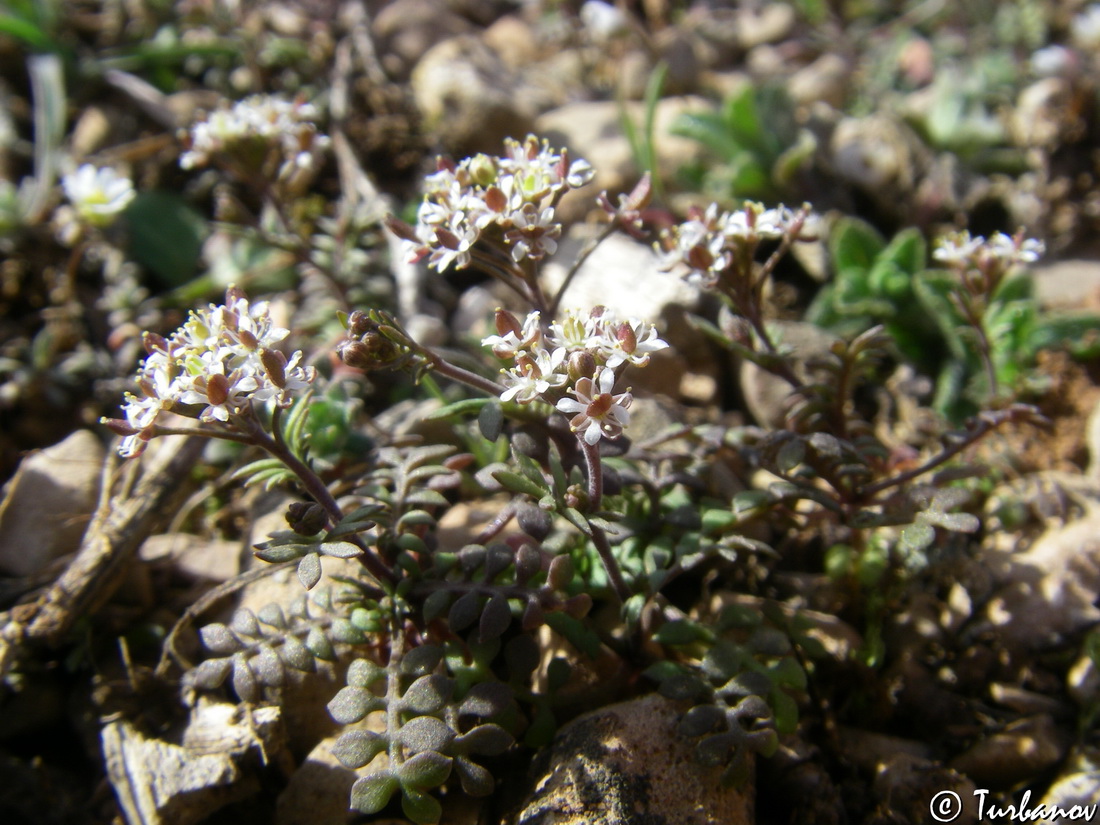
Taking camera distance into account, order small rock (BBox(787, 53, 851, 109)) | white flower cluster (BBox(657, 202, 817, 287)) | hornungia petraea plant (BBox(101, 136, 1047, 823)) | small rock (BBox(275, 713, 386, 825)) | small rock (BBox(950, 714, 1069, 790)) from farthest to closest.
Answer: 1. small rock (BBox(787, 53, 851, 109))
2. white flower cluster (BBox(657, 202, 817, 287))
3. small rock (BBox(950, 714, 1069, 790))
4. small rock (BBox(275, 713, 386, 825))
5. hornungia petraea plant (BBox(101, 136, 1047, 823))

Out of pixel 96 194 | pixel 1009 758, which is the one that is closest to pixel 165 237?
pixel 96 194

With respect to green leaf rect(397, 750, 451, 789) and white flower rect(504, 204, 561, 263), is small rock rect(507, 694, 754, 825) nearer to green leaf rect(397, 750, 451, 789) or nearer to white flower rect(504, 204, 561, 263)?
green leaf rect(397, 750, 451, 789)

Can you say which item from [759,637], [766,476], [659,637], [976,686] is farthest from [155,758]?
[976,686]

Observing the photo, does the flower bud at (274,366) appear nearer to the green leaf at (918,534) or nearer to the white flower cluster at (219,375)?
the white flower cluster at (219,375)

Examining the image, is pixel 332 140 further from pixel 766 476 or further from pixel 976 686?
pixel 976 686

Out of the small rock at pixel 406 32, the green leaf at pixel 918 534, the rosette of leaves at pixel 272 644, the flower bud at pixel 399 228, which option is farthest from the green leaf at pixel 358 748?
the small rock at pixel 406 32

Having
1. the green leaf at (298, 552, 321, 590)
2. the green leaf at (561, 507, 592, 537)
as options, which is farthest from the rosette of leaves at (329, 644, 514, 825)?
the green leaf at (561, 507, 592, 537)
